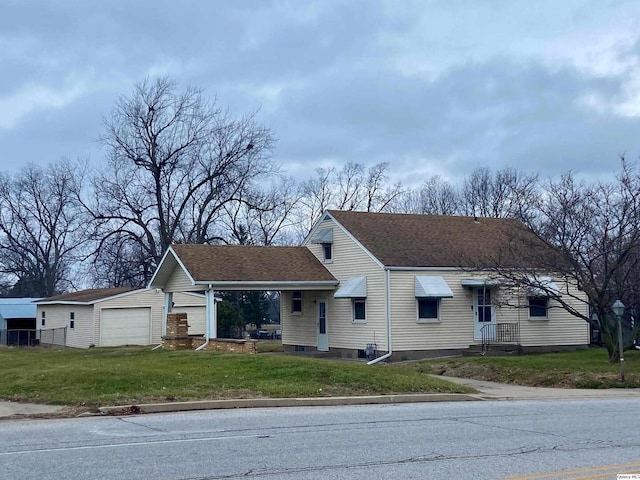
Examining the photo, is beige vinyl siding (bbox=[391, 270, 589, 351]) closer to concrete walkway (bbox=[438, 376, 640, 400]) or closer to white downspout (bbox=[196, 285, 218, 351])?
white downspout (bbox=[196, 285, 218, 351])

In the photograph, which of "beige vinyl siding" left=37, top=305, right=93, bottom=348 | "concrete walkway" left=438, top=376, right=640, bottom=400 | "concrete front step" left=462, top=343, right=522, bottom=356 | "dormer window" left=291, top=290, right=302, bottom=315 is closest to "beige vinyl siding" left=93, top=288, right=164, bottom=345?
"beige vinyl siding" left=37, top=305, right=93, bottom=348

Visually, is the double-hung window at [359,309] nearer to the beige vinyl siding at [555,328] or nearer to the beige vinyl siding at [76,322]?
the beige vinyl siding at [555,328]

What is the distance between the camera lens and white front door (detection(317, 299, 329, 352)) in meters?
32.3

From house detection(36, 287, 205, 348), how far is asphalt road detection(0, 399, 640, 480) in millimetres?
26450

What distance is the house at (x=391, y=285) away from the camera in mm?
28859

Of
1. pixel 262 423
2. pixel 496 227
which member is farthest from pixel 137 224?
pixel 262 423

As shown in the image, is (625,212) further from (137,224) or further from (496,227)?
(137,224)

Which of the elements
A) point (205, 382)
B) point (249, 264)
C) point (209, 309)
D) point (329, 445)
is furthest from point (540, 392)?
point (249, 264)

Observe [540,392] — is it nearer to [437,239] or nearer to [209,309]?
[437,239]

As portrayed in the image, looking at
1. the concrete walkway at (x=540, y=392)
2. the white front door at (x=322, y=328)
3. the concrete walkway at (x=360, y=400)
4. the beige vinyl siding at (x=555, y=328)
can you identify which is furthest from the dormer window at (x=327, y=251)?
the concrete walkway at (x=540, y=392)

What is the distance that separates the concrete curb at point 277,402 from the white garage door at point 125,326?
25.7 meters

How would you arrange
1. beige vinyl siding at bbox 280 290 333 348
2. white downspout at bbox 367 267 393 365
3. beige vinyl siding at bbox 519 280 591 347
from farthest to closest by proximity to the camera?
beige vinyl siding at bbox 280 290 333 348 → beige vinyl siding at bbox 519 280 591 347 → white downspout at bbox 367 267 393 365

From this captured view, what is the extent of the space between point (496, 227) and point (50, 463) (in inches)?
1114

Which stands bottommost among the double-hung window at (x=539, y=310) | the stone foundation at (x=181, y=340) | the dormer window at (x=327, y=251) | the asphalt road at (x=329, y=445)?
the asphalt road at (x=329, y=445)
